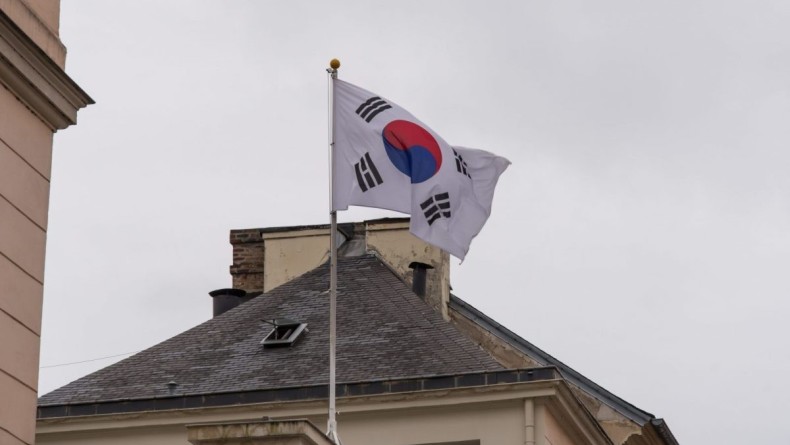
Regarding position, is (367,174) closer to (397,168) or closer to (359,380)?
(397,168)

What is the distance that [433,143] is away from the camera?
70.1 feet

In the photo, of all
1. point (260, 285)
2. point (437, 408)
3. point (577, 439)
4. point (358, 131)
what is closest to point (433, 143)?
point (358, 131)

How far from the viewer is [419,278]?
29453mm

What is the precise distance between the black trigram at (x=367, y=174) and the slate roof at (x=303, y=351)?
4.32 metres

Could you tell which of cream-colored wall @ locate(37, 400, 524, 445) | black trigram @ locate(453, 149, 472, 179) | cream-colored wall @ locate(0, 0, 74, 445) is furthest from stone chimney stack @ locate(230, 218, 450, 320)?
cream-colored wall @ locate(0, 0, 74, 445)

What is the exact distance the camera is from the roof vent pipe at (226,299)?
30172 millimetres

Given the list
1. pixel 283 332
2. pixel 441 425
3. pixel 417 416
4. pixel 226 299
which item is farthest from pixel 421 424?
pixel 226 299

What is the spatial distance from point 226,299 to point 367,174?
32.2 feet

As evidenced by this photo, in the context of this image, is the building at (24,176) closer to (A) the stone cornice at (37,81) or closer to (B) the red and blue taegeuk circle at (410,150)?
(A) the stone cornice at (37,81)

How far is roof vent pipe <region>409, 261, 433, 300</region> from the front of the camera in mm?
29312

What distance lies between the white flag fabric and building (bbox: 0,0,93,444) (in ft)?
18.2

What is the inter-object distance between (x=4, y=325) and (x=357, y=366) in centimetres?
1098

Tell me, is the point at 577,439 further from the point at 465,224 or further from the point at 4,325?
the point at 4,325

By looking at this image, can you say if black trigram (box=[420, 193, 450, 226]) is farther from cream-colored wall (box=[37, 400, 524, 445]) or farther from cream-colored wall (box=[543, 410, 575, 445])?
cream-colored wall (box=[543, 410, 575, 445])
